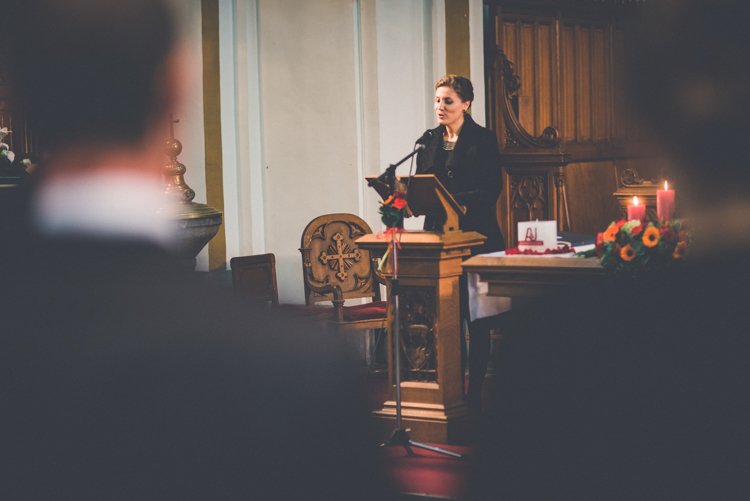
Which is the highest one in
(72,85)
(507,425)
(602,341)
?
(72,85)

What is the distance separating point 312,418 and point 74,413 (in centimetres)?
122

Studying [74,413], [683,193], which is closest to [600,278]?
[683,193]

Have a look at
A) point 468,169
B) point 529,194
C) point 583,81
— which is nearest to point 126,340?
point 468,169

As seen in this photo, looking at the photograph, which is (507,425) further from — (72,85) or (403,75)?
(403,75)

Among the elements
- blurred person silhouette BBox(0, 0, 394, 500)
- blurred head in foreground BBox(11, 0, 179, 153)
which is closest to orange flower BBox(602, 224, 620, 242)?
blurred person silhouette BBox(0, 0, 394, 500)

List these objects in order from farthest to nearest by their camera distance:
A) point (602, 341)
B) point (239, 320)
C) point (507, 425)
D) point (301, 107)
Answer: point (301, 107), point (239, 320), point (507, 425), point (602, 341)

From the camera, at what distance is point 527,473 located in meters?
2.15

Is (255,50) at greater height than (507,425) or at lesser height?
greater

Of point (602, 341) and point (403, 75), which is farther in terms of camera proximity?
point (403, 75)

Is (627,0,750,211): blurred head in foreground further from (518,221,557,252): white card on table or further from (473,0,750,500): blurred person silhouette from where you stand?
(518,221,557,252): white card on table

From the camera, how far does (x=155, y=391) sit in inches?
157

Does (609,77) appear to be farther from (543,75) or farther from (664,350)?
(664,350)

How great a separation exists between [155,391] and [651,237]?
9.57 ft

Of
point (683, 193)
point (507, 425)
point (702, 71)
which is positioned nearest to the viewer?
point (702, 71)
